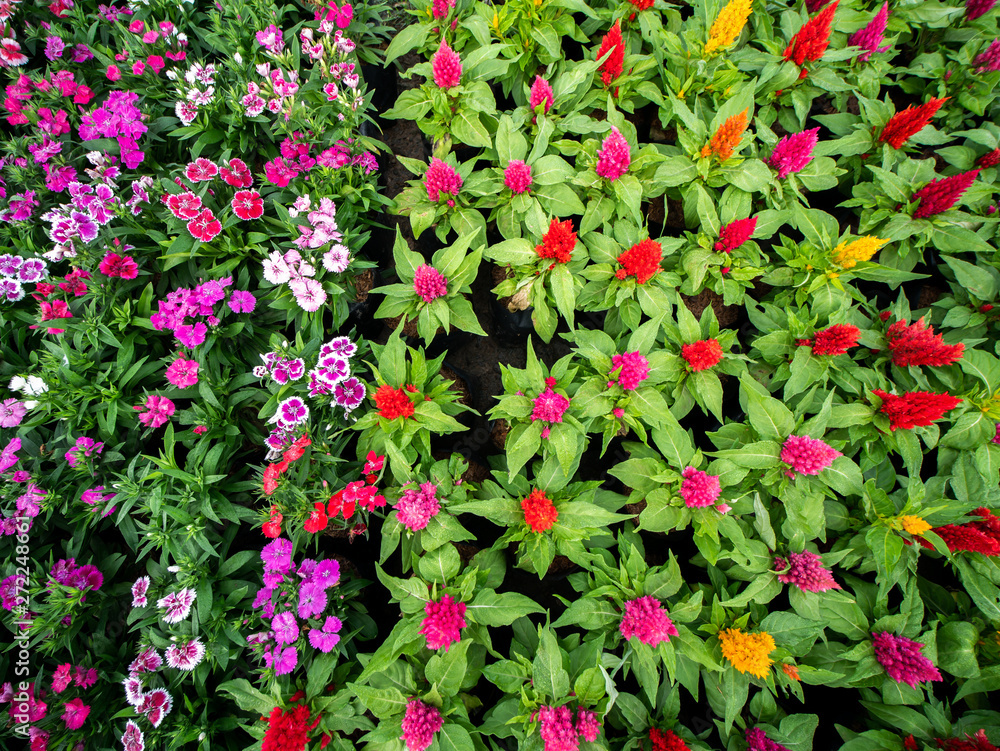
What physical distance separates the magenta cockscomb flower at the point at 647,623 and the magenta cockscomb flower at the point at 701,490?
1.58 ft

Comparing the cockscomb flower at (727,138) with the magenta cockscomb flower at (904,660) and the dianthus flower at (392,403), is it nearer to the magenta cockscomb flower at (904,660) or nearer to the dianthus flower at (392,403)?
the dianthus flower at (392,403)

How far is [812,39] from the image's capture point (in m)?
2.40

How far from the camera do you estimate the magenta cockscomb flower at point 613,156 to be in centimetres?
222

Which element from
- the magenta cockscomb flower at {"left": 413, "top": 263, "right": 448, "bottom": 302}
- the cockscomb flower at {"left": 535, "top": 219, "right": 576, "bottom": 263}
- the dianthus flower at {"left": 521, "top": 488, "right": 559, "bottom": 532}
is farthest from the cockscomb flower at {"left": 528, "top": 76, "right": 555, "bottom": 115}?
the dianthus flower at {"left": 521, "top": 488, "right": 559, "bottom": 532}

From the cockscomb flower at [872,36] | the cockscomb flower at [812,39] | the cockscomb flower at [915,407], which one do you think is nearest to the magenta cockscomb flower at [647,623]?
the cockscomb flower at [915,407]

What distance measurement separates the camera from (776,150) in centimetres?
243

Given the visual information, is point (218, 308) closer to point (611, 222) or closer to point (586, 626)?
point (611, 222)

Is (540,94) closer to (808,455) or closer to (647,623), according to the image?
(808,455)

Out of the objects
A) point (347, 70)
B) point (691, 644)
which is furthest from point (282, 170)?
point (691, 644)

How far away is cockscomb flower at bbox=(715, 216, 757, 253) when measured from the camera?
2.17 meters

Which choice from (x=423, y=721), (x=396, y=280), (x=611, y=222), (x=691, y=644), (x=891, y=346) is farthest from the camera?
(x=396, y=280)

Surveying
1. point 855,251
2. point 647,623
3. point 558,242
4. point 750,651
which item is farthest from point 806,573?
point 558,242

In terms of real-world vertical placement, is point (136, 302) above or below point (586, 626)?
above

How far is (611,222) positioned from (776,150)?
1.00m
